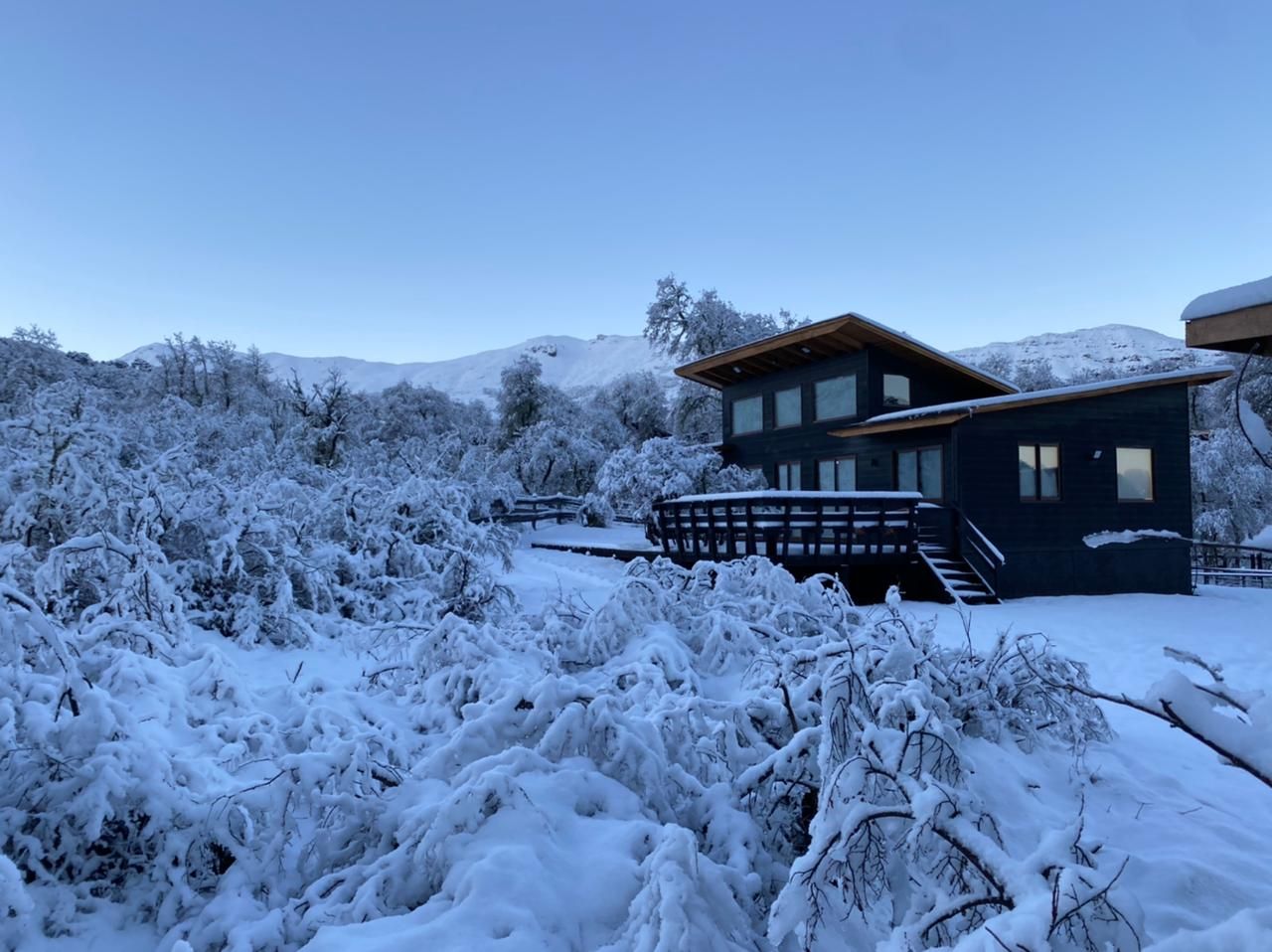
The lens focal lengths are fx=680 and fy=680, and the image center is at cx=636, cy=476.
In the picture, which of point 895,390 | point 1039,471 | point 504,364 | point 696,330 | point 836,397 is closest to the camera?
point 1039,471

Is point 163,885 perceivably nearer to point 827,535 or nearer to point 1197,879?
point 1197,879

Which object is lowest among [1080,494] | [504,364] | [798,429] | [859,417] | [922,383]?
[1080,494]

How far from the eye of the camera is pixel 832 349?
60.3ft

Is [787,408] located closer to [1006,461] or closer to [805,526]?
[1006,461]

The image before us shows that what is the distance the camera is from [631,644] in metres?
4.41

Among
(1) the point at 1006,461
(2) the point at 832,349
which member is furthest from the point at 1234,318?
(2) the point at 832,349

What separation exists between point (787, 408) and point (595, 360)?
101 metres

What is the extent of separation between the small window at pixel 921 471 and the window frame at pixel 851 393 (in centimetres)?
193

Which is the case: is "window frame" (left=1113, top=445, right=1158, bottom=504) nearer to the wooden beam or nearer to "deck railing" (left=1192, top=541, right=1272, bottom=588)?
"deck railing" (left=1192, top=541, right=1272, bottom=588)

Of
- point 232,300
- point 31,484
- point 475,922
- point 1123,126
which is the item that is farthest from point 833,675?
point 232,300

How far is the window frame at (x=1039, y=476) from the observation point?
1505 centimetres

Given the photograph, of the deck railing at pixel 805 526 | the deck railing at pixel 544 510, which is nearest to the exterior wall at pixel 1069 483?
the deck railing at pixel 805 526

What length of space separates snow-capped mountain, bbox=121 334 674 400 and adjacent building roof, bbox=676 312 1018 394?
237 ft

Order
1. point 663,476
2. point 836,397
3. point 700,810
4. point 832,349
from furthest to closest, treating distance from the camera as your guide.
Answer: point 663,476 < point 836,397 < point 832,349 < point 700,810
